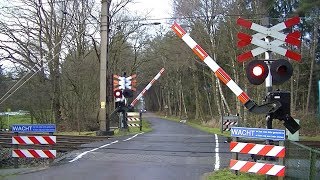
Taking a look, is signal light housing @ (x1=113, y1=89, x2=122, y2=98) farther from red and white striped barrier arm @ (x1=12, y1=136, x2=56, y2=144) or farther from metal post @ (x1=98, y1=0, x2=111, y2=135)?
red and white striped barrier arm @ (x1=12, y1=136, x2=56, y2=144)

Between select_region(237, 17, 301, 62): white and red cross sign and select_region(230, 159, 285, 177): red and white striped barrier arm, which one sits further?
select_region(237, 17, 301, 62): white and red cross sign

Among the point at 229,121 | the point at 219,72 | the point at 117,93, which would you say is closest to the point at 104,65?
the point at 117,93

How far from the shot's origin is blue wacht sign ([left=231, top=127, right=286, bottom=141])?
9648 millimetres

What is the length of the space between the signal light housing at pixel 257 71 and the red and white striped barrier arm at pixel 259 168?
1945mm

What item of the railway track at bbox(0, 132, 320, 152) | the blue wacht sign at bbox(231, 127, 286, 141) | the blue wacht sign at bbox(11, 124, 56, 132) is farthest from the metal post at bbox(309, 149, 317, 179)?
the railway track at bbox(0, 132, 320, 152)

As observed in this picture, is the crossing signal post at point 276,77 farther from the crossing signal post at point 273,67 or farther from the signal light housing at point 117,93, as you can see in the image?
the signal light housing at point 117,93

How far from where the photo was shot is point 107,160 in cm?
1481

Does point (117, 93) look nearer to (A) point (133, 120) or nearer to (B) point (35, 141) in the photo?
(A) point (133, 120)

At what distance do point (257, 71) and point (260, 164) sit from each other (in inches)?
87.6

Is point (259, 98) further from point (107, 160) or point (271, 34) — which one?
point (271, 34)

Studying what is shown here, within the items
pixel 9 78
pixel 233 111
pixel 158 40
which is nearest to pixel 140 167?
pixel 9 78

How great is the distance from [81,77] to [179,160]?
23.5 metres

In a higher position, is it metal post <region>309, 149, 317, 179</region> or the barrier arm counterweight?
the barrier arm counterweight

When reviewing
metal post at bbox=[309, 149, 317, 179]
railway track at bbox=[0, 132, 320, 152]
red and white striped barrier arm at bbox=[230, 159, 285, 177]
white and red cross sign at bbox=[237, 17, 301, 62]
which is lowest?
railway track at bbox=[0, 132, 320, 152]
